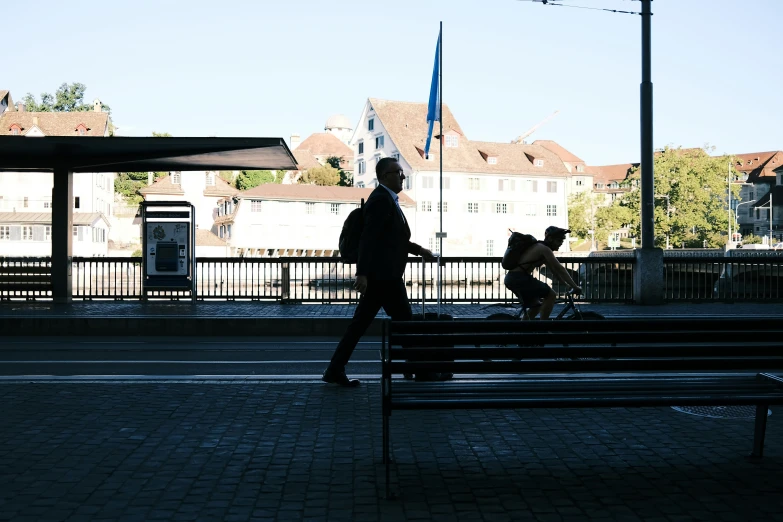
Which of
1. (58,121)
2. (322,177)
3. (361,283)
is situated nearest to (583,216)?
(322,177)

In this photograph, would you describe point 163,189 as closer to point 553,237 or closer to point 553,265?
point 553,237

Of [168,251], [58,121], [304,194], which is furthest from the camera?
[58,121]

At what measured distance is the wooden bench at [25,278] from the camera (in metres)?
20.7

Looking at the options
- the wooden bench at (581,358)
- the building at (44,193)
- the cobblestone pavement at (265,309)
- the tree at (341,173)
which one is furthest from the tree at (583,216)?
the wooden bench at (581,358)

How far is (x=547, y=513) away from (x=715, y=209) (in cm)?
11260

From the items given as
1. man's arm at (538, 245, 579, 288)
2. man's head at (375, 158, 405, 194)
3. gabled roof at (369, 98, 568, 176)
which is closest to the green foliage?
gabled roof at (369, 98, 568, 176)

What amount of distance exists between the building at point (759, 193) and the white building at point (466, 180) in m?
27.4

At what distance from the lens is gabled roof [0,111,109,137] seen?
320ft

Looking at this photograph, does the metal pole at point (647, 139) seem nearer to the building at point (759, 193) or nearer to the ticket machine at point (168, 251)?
the ticket machine at point (168, 251)

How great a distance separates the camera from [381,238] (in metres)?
8.18

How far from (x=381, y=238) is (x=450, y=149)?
96415 millimetres

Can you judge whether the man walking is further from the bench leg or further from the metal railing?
the metal railing

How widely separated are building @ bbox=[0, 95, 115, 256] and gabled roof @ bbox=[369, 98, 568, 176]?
29.8 meters

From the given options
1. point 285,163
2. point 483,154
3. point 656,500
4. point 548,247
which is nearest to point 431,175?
point 483,154
